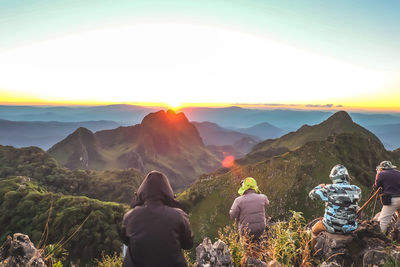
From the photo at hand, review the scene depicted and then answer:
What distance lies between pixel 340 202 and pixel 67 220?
1850 inches

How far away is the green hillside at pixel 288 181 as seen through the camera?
28297 mm

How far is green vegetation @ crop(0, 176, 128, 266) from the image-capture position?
36.2 meters

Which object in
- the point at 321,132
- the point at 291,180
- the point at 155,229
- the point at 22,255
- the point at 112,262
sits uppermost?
the point at 155,229

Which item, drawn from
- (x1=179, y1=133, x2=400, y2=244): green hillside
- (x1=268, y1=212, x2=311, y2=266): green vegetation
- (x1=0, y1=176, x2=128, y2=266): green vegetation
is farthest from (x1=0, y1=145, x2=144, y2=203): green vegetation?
(x1=268, y1=212, x2=311, y2=266): green vegetation

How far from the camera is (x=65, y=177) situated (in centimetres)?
11038

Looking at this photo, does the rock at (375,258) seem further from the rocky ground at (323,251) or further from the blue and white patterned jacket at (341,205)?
the blue and white patterned jacket at (341,205)

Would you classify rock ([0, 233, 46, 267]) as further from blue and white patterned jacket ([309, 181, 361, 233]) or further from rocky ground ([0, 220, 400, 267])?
blue and white patterned jacket ([309, 181, 361, 233])

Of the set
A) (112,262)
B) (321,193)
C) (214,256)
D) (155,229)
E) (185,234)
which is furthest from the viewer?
(112,262)

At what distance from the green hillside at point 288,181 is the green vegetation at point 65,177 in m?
77.0

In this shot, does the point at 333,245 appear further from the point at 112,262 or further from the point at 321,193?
the point at 112,262

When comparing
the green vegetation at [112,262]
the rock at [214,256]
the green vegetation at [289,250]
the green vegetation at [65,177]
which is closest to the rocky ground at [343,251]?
the rock at [214,256]

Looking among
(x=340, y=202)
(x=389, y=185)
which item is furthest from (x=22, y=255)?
(x=389, y=185)

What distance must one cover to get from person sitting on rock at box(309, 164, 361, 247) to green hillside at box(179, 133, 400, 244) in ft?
69.0

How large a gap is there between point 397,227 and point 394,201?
1.15 m
